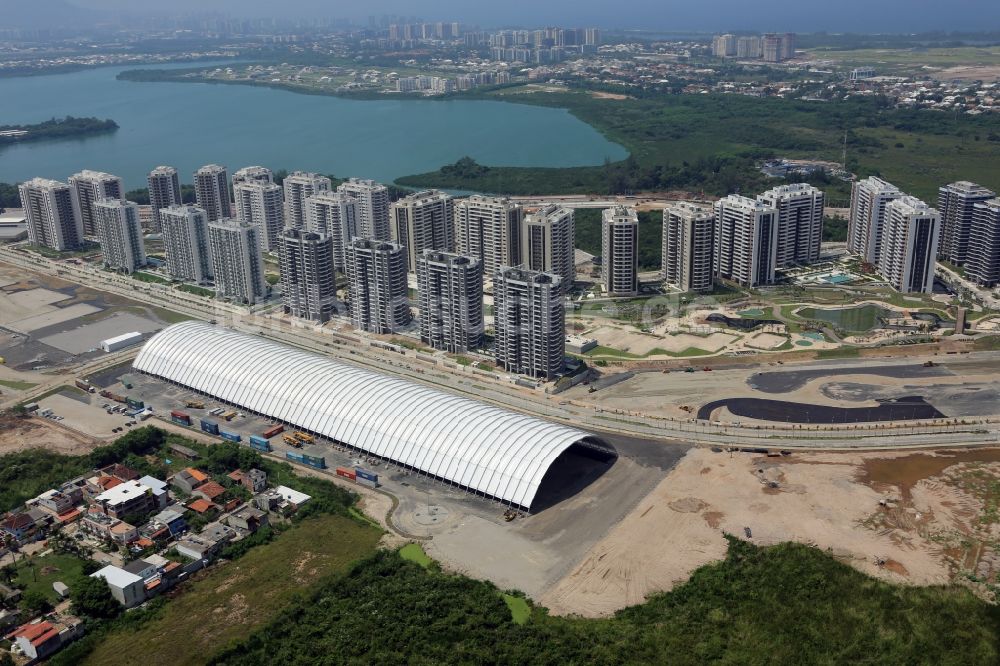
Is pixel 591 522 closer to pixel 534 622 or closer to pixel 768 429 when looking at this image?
pixel 534 622

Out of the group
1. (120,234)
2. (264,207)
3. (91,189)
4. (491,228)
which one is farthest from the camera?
(91,189)

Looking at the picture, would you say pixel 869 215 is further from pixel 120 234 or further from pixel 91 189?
pixel 91 189

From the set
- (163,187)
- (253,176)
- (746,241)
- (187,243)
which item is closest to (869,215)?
(746,241)

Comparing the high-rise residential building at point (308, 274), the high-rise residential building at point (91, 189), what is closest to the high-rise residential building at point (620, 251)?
the high-rise residential building at point (308, 274)

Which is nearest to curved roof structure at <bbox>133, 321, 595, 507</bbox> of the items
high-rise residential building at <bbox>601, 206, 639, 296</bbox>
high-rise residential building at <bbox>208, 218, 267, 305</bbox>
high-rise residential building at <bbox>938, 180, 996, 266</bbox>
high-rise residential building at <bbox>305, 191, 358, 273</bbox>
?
high-rise residential building at <bbox>208, 218, 267, 305</bbox>

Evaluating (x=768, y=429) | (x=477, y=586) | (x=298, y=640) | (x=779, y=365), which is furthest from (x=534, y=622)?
(x=779, y=365)

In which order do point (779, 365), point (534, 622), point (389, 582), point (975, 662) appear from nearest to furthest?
point (975, 662), point (534, 622), point (389, 582), point (779, 365)
